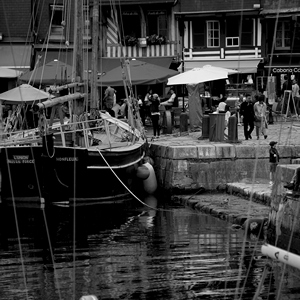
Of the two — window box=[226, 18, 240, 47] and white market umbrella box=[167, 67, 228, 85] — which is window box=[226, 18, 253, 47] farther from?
white market umbrella box=[167, 67, 228, 85]

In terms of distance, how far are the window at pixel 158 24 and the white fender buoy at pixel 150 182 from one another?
814 inches

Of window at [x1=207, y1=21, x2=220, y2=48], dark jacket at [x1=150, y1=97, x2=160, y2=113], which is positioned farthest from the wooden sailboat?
window at [x1=207, y1=21, x2=220, y2=48]

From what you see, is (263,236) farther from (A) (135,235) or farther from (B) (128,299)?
(B) (128,299)

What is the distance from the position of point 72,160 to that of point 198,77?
→ 333 inches

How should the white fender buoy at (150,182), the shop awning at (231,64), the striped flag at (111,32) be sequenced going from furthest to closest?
the striped flag at (111,32) < the shop awning at (231,64) < the white fender buoy at (150,182)

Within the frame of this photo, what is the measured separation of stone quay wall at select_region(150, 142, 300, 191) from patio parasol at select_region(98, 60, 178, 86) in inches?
293

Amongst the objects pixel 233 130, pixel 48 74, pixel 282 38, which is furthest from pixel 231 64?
pixel 233 130

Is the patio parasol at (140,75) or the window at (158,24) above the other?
the window at (158,24)

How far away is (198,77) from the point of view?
28750 mm

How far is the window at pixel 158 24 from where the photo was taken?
144 feet

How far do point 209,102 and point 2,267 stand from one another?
21645 mm

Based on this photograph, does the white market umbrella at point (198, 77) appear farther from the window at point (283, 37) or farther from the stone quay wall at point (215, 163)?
the window at point (283, 37)

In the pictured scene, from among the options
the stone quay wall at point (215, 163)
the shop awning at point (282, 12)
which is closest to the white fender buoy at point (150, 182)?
the stone quay wall at point (215, 163)

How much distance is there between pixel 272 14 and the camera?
141 ft
